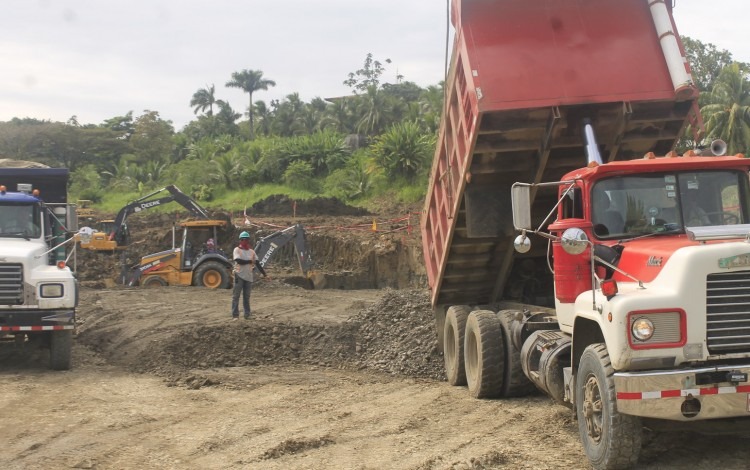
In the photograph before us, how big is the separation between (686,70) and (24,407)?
25.5 ft

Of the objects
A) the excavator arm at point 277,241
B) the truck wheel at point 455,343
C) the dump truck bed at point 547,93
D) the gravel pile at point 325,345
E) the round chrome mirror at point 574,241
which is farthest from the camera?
the excavator arm at point 277,241

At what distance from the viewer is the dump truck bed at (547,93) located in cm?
816

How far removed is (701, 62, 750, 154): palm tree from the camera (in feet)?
114

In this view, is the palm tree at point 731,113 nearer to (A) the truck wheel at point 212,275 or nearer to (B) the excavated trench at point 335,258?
(B) the excavated trench at point 335,258

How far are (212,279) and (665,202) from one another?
18998mm

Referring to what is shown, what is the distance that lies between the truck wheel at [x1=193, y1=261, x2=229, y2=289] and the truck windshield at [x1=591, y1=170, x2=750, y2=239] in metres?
18.5

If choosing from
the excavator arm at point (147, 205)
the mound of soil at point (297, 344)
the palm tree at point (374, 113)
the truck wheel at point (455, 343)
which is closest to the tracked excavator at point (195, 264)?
the excavator arm at point (147, 205)

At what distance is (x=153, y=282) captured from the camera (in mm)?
24219

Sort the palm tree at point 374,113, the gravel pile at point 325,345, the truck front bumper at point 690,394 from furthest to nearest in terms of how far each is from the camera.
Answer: the palm tree at point 374,113
the gravel pile at point 325,345
the truck front bumper at point 690,394

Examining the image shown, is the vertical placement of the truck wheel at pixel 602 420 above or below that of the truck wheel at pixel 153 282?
below

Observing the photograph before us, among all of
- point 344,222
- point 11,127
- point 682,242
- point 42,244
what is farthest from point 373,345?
point 11,127

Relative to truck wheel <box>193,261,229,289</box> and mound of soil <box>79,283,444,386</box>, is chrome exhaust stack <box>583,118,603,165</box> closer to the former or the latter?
mound of soil <box>79,283,444,386</box>

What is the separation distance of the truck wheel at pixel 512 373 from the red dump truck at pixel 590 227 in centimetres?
2

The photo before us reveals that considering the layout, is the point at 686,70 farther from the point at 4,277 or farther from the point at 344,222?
the point at 344,222
